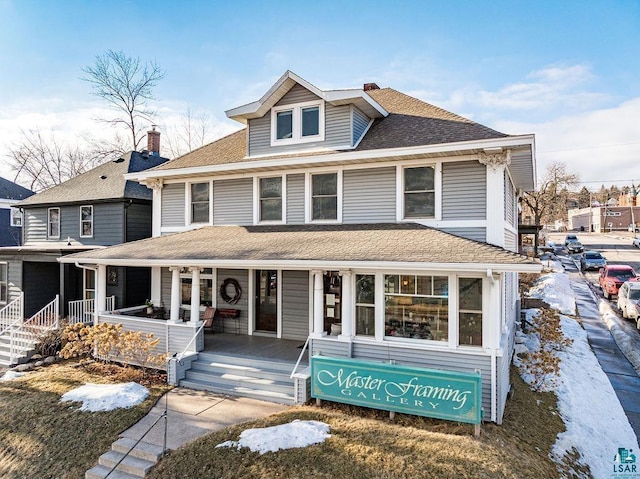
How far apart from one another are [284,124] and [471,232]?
6.54 m

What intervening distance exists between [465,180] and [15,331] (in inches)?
550

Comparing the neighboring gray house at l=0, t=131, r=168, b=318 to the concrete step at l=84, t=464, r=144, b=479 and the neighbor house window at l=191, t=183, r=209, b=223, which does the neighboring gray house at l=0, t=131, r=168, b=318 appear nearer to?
the neighbor house window at l=191, t=183, r=209, b=223

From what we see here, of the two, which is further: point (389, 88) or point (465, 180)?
point (389, 88)

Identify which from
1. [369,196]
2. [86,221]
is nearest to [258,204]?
[369,196]

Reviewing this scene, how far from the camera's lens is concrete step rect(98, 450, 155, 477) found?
21.0 ft

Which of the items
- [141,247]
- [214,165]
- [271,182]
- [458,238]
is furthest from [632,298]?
[141,247]

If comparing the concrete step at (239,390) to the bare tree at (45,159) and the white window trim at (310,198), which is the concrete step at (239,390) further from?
the bare tree at (45,159)

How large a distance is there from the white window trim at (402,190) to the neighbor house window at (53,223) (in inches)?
604

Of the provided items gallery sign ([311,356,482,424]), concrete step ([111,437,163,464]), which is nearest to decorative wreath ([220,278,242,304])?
gallery sign ([311,356,482,424])

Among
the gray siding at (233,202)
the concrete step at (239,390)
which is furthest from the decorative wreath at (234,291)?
the concrete step at (239,390)

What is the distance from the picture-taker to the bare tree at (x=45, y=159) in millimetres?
36250

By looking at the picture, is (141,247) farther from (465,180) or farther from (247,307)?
(465,180)

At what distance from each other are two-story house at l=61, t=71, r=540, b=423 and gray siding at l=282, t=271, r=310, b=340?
1.5 inches

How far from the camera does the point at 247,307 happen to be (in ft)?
41.9
